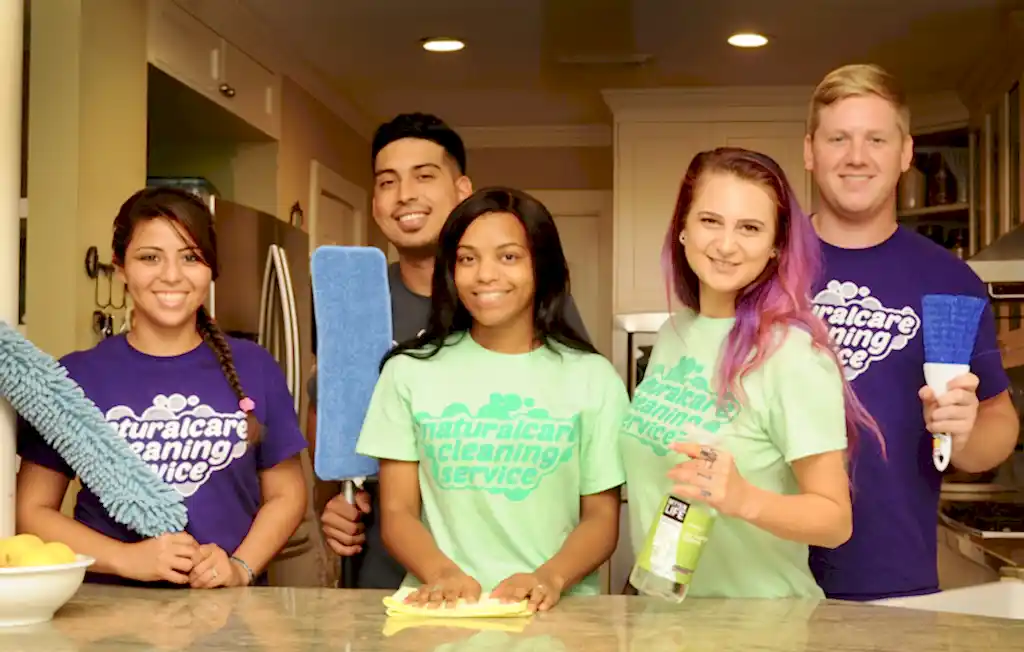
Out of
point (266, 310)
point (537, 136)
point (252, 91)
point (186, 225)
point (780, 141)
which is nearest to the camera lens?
point (186, 225)

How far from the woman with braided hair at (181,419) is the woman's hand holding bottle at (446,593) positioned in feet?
1.04

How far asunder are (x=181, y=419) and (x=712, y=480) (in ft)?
2.38

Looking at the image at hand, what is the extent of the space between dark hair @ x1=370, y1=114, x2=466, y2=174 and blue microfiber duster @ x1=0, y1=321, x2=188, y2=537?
0.72 m

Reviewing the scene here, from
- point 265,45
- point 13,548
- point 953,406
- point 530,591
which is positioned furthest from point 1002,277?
point 265,45

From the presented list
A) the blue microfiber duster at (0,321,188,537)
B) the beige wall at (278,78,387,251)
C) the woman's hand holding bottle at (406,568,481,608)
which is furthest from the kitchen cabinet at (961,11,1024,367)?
the blue microfiber duster at (0,321,188,537)

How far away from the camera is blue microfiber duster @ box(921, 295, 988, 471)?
143 cm

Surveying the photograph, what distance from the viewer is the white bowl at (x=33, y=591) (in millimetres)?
1202

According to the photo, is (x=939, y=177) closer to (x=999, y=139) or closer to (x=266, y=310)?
(x=999, y=139)

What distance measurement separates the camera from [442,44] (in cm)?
441

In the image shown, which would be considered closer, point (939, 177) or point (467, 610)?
point (467, 610)

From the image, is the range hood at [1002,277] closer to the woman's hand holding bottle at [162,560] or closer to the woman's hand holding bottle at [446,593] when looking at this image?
the woman's hand holding bottle at [446,593]

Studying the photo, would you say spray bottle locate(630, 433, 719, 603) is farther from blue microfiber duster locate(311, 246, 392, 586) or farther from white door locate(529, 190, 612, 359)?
white door locate(529, 190, 612, 359)

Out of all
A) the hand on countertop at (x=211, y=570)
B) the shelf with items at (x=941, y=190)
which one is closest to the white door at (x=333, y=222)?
the shelf with items at (x=941, y=190)

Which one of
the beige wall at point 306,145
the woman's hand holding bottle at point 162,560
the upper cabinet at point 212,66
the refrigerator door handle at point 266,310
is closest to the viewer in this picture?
the woman's hand holding bottle at point 162,560
